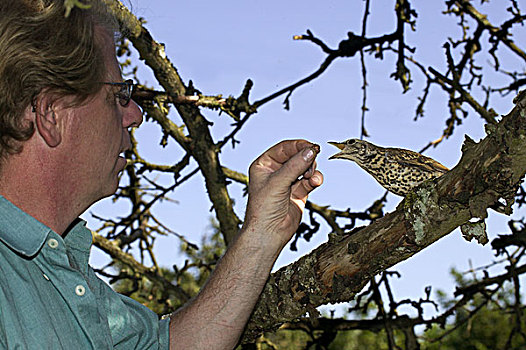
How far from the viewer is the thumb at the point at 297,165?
1799 mm

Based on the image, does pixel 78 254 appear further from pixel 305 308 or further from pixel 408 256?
pixel 408 256

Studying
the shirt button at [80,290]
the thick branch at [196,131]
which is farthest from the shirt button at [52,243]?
the thick branch at [196,131]

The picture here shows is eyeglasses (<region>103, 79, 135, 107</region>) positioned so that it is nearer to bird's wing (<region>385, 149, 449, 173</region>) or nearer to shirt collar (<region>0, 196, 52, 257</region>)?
shirt collar (<region>0, 196, 52, 257</region>)

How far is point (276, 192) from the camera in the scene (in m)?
1.88

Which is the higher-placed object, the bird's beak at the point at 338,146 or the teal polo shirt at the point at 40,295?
the bird's beak at the point at 338,146

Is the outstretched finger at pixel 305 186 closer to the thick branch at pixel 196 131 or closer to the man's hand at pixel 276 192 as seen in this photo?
the man's hand at pixel 276 192

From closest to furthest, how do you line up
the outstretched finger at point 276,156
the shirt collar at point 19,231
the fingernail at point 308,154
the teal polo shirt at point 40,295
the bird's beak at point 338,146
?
the teal polo shirt at point 40,295, the shirt collar at point 19,231, the fingernail at point 308,154, the outstretched finger at point 276,156, the bird's beak at point 338,146

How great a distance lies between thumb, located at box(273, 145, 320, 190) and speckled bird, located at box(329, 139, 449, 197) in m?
0.34

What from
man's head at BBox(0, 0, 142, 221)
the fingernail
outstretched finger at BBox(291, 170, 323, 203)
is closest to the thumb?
the fingernail

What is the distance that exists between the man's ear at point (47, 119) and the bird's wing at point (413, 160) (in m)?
1.07

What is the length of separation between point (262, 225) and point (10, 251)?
0.75 meters

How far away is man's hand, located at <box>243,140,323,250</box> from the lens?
1.88 m

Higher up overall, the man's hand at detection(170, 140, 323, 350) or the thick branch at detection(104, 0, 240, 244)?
the thick branch at detection(104, 0, 240, 244)

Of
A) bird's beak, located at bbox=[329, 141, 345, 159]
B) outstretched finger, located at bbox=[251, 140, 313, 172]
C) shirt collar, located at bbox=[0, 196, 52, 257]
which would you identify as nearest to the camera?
shirt collar, located at bbox=[0, 196, 52, 257]
